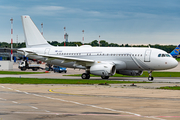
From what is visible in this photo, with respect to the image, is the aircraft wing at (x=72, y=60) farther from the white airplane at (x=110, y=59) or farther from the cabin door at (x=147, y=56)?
the cabin door at (x=147, y=56)

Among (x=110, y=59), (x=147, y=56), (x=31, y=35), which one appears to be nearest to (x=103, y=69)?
(x=110, y=59)

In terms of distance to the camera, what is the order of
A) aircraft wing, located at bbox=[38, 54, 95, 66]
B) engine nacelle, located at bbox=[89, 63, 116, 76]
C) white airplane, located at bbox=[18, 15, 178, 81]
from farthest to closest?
aircraft wing, located at bbox=[38, 54, 95, 66] → white airplane, located at bbox=[18, 15, 178, 81] → engine nacelle, located at bbox=[89, 63, 116, 76]

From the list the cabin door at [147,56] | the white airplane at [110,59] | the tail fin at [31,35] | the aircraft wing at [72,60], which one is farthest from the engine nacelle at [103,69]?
the tail fin at [31,35]

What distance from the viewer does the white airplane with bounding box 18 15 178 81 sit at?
46.8 metres

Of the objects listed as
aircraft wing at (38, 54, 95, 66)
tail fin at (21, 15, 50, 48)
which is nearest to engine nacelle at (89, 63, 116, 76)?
aircraft wing at (38, 54, 95, 66)

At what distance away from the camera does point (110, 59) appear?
49281 millimetres

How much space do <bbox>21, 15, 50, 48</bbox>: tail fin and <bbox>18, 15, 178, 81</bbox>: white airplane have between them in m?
2.68

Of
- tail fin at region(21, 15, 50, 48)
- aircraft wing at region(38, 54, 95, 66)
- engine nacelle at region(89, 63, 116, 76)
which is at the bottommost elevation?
engine nacelle at region(89, 63, 116, 76)

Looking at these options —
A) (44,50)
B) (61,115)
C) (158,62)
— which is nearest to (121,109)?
(61,115)

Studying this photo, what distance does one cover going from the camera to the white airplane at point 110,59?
153ft

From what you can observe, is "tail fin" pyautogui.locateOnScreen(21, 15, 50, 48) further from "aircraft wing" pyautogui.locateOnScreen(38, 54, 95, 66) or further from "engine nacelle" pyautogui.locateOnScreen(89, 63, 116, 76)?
"engine nacelle" pyautogui.locateOnScreen(89, 63, 116, 76)

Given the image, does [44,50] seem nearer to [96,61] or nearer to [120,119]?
[96,61]

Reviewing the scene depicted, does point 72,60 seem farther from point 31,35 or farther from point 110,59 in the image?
point 31,35

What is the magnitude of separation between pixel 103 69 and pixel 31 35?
17.3 metres
